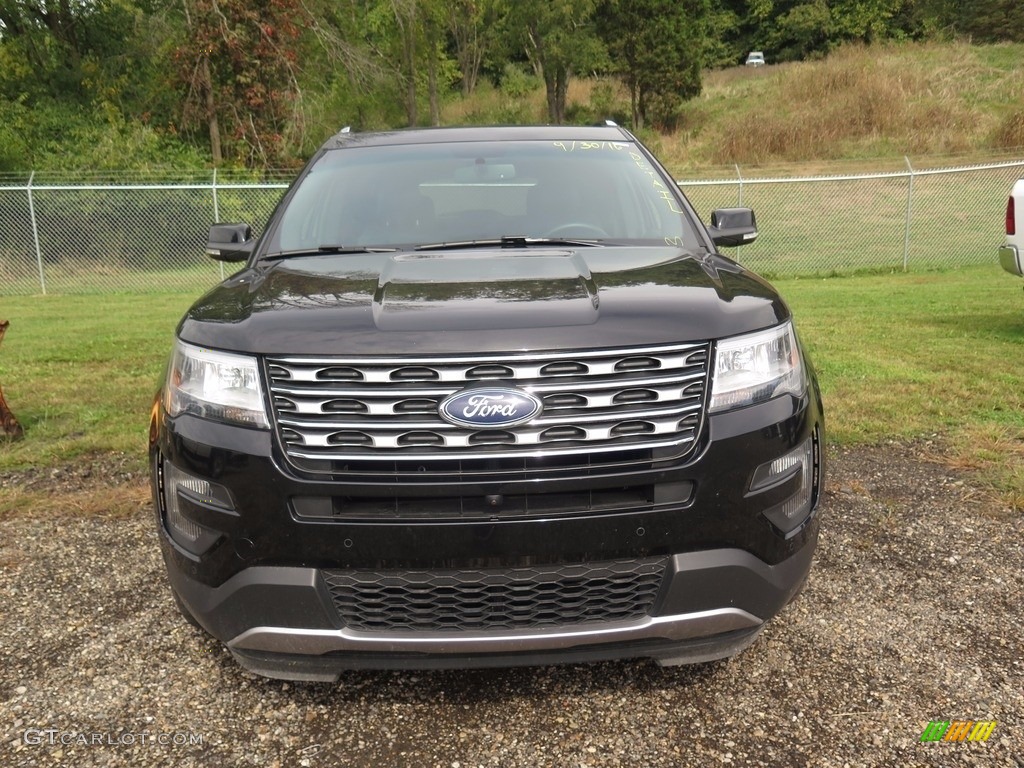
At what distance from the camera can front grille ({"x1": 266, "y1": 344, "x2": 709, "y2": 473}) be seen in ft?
6.91

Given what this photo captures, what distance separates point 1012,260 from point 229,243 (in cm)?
611

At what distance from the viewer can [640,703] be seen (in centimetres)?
252

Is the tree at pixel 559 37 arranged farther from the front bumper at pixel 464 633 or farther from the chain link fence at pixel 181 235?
the front bumper at pixel 464 633

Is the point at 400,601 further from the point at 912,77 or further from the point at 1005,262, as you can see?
the point at 912,77

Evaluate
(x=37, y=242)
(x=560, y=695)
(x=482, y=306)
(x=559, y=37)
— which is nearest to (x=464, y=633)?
(x=560, y=695)

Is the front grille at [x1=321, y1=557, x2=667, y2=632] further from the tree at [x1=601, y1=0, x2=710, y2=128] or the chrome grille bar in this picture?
the tree at [x1=601, y1=0, x2=710, y2=128]

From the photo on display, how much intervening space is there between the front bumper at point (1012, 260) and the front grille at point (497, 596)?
5.98 meters

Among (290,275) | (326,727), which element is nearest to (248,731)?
(326,727)

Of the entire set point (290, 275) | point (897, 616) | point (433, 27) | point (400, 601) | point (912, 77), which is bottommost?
point (897, 616)

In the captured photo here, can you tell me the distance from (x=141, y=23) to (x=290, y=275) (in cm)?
2312

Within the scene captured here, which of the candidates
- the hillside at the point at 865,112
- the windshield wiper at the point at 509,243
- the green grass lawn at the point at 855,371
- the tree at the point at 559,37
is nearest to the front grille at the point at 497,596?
the windshield wiper at the point at 509,243

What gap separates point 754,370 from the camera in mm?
2309

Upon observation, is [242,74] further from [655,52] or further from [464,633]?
[464,633]

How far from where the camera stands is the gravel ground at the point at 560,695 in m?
2.31
